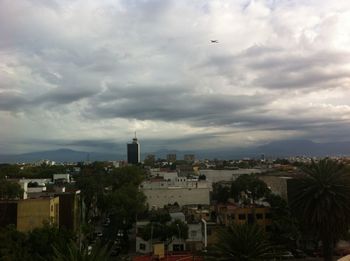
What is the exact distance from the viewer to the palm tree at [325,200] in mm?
41844

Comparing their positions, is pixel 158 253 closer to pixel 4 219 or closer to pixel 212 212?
pixel 4 219

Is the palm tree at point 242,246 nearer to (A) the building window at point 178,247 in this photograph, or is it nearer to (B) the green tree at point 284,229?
(B) the green tree at point 284,229

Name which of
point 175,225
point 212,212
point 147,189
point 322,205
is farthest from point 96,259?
point 147,189

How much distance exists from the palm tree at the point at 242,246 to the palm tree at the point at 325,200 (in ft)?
46.6

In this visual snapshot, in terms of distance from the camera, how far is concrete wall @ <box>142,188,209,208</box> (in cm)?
9631

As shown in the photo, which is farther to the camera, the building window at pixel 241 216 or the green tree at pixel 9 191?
the building window at pixel 241 216

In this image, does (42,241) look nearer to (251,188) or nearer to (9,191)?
(9,191)

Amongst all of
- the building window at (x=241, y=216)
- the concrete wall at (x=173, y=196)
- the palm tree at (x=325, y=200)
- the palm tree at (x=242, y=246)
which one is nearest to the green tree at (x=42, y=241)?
the palm tree at (x=242, y=246)

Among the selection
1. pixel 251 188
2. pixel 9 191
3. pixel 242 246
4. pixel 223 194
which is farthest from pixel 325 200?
pixel 223 194

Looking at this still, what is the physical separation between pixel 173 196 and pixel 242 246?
68.1 meters

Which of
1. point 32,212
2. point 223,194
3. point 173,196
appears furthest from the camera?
point 173,196

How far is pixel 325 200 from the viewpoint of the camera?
137 feet

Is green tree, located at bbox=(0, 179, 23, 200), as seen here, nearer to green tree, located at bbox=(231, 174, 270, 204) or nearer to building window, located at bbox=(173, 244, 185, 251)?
building window, located at bbox=(173, 244, 185, 251)

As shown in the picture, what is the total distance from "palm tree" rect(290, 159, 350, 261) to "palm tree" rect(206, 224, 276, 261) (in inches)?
559
